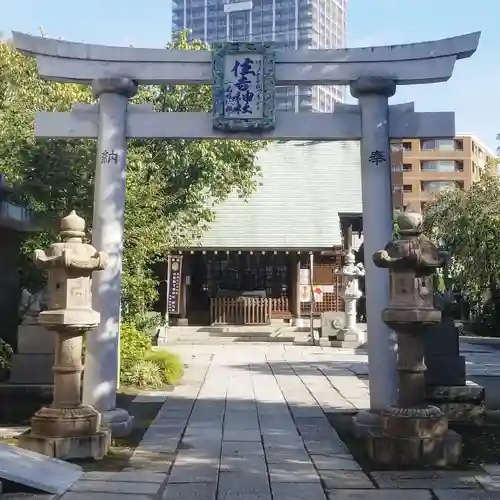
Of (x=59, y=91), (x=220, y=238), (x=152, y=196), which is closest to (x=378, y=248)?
(x=152, y=196)

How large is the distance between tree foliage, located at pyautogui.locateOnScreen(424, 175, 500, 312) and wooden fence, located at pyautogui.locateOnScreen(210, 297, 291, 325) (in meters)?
7.69

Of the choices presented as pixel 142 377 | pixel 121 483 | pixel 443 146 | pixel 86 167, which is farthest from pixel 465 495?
pixel 443 146

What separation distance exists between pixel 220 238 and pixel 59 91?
12582 millimetres

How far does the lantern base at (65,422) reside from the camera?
6668mm

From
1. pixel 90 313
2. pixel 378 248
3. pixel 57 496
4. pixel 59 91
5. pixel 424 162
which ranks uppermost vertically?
pixel 424 162

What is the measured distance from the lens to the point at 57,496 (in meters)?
5.38

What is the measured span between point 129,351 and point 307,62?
6.52 meters

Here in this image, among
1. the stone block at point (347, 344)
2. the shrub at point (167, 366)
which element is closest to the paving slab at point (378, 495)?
the shrub at point (167, 366)

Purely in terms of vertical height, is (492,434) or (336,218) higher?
(336,218)

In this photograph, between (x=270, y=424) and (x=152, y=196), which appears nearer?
(x=270, y=424)

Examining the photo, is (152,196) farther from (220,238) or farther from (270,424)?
(220,238)

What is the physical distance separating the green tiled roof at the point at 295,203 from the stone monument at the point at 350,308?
3.61 meters

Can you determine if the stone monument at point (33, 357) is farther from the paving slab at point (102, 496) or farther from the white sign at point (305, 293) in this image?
the white sign at point (305, 293)

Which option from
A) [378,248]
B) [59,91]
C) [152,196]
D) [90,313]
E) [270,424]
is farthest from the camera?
[59,91]
